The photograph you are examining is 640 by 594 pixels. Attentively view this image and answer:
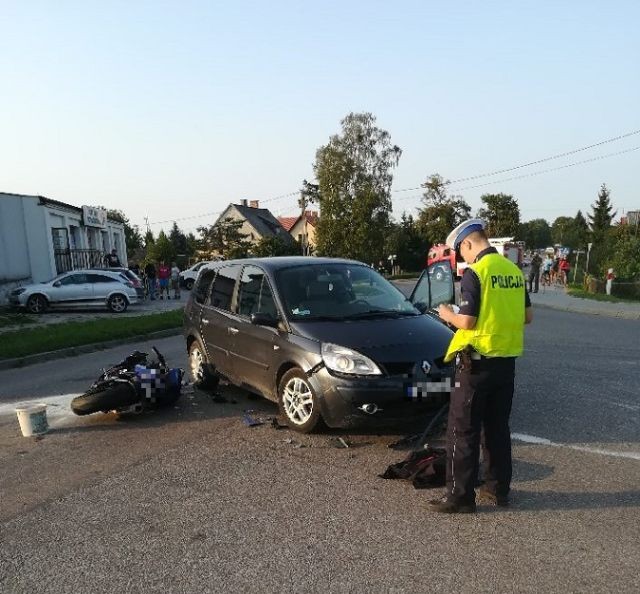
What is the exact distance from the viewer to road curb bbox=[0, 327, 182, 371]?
1047 centimetres

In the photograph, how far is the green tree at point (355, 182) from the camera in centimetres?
5578

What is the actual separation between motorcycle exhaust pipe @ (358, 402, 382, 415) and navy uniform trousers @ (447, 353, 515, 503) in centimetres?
112

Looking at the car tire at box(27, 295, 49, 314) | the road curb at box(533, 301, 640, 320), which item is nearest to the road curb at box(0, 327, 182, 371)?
the car tire at box(27, 295, 49, 314)

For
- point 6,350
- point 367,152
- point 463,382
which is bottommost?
point 6,350

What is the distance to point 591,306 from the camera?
63.4ft

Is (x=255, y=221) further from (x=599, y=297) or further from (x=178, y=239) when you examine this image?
(x=599, y=297)

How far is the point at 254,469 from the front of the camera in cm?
471

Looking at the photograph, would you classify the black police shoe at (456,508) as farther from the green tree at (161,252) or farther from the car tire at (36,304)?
the green tree at (161,252)

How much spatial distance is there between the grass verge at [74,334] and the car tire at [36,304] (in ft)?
19.3

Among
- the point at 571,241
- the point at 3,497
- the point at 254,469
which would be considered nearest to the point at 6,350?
the point at 3,497

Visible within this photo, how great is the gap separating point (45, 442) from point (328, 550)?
357 centimetres

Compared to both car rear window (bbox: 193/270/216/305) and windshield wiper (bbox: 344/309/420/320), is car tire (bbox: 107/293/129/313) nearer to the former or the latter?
car rear window (bbox: 193/270/216/305)

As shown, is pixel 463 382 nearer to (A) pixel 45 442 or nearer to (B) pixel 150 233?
(A) pixel 45 442

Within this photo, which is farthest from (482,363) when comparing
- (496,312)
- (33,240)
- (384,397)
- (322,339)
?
(33,240)
